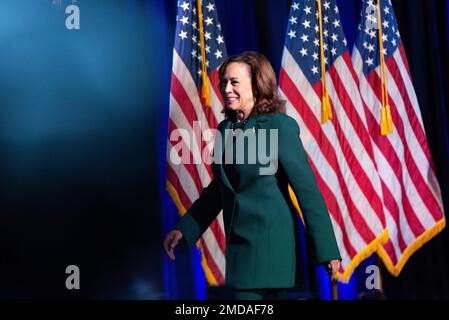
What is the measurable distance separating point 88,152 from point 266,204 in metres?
2.14

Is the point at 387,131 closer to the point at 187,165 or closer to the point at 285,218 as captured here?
the point at 187,165

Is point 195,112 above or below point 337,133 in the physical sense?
above

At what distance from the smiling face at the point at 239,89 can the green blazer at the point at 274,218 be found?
0.14 meters

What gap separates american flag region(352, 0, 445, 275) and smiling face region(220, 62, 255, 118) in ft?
6.52

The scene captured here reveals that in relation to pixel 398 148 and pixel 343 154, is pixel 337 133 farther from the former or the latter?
pixel 398 148

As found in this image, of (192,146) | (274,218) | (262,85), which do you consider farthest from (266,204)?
(192,146)

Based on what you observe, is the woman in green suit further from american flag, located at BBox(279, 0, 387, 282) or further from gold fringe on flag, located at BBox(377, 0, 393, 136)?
gold fringe on flag, located at BBox(377, 0, 393, 136)

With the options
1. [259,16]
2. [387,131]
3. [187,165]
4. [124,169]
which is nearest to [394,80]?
[387,131]

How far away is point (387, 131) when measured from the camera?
457cm

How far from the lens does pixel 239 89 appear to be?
113 inches

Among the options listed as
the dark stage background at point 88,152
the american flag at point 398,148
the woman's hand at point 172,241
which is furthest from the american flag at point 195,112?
the woman's hand at point 172,241

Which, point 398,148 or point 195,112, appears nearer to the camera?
point 195,112

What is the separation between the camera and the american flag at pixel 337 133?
4.57m
